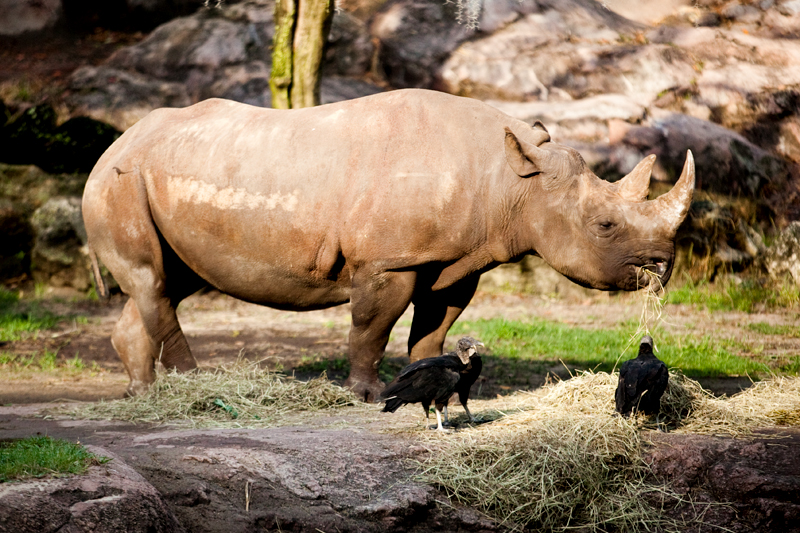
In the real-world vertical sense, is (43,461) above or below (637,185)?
below

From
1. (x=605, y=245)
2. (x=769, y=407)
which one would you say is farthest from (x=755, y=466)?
(x=605, y=245)

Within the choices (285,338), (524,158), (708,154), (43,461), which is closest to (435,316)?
Answer: (524,158)

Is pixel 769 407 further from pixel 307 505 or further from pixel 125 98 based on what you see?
pixel 125 98

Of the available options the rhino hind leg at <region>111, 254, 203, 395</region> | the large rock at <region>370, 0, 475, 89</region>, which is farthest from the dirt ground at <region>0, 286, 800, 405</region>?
the large rock at <region>370, 0, 475, 89</region>

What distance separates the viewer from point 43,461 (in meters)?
3.84

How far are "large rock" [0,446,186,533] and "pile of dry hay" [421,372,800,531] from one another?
151 centimetres

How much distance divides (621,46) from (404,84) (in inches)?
149

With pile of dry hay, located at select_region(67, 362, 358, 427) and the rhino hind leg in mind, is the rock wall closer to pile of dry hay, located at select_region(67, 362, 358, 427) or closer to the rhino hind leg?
the rhino hind leg

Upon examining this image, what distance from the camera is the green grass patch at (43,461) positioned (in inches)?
147

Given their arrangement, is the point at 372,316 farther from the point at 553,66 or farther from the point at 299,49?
the point at 553,66

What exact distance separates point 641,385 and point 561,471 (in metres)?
0.84

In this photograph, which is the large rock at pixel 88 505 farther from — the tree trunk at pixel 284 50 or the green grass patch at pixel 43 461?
the tree trunk at pixel 284 50

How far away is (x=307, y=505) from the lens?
4.30 meters

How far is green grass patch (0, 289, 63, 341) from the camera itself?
388 inches
